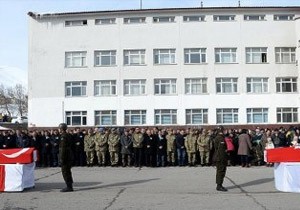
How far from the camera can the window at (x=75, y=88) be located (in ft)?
148

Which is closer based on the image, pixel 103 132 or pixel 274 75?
pixel 103 132

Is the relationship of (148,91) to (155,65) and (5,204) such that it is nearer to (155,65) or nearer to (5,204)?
(155,65)

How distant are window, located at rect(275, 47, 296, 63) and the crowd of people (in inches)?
840

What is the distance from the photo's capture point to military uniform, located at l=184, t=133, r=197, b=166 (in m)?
23.3

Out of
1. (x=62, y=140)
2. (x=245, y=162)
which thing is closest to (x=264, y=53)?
(x=245, y=162)

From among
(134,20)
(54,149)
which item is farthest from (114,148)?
(134,20)

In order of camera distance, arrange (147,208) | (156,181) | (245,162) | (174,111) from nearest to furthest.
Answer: (147,208)
(156,181)
(245,162)
(174,111)

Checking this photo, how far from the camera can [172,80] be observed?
4441 cm

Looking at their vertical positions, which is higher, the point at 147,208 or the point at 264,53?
the point at 264,53

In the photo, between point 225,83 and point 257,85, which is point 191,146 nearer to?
point 225,83

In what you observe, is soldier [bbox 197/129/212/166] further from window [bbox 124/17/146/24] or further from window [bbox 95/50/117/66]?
window [bbox 124/17/146/24]

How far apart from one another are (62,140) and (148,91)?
3014 cm

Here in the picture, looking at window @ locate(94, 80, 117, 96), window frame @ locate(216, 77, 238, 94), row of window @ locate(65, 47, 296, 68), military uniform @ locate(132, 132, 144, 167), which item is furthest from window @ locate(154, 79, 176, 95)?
military uniform @ locate(132, 132, 144, 167)

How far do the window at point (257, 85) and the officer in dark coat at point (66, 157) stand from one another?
3183cm
